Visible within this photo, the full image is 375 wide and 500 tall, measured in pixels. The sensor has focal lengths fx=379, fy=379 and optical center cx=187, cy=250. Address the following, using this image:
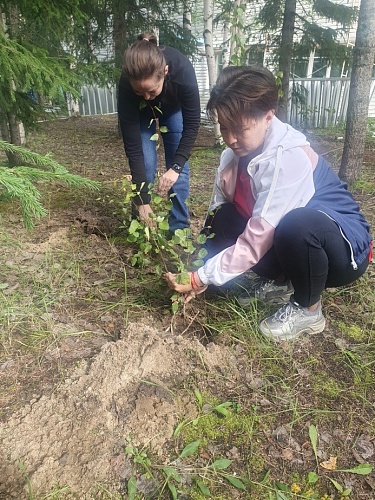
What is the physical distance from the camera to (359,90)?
4039 millimetres

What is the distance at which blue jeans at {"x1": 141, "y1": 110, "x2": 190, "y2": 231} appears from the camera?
2760 millimetres

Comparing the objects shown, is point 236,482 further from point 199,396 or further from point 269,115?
point 269,115

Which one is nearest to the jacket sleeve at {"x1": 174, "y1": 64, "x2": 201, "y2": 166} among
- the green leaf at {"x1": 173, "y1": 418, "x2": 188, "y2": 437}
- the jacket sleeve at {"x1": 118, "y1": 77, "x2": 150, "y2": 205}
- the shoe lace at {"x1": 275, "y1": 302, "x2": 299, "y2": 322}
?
the jacket sleeve at {"x1": 118, "y1": 77, "x2": 150, "y2": 205}

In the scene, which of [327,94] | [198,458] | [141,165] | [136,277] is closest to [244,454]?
[198,458]

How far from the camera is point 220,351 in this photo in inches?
73.0

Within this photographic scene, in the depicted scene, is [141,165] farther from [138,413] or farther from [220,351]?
[138,413]

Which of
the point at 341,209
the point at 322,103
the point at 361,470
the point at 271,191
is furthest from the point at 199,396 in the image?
the point at 322,103

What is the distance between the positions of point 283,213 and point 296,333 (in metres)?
0.66

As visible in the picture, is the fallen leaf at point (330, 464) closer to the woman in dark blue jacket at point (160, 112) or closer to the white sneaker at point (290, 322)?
the white sneaker at point (290, 322)

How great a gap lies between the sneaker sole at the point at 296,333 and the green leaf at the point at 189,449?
0.71 metres

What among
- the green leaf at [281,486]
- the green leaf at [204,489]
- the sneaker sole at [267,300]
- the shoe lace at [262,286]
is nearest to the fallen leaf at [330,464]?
the green leaf at [281,486]

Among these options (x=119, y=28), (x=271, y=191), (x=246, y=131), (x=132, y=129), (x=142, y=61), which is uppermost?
(x=119, y=28)

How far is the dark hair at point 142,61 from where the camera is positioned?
6.63 ft

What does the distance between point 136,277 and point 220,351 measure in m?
0.88
